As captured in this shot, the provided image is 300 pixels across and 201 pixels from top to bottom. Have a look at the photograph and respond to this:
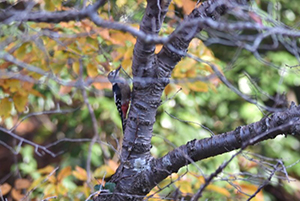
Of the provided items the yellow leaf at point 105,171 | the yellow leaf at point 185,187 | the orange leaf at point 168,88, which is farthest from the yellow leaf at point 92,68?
the yellow leaf at point 185,187

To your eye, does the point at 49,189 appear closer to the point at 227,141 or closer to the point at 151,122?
the point at 151,122

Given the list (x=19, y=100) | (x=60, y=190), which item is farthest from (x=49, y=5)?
(x=60, y=190)

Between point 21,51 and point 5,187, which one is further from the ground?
point 21,51

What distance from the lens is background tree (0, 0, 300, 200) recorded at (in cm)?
199

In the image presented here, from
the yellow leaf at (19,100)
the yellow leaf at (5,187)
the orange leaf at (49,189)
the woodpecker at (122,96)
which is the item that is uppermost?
the yellow leaf at (19,100)

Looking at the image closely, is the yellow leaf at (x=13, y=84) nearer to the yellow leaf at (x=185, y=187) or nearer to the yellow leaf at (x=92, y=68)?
the yellow leaf at (x=92, y=68)

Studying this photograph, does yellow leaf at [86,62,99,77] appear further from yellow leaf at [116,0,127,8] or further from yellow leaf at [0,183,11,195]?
yellow leaf at [0,183,11,195]

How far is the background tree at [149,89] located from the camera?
1.99 m

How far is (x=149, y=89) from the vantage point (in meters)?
2.26

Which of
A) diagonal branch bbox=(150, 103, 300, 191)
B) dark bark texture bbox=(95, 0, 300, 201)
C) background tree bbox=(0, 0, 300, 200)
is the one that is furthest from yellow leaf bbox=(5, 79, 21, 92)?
diagonal branch bbox=(150, 103, 300, 191)

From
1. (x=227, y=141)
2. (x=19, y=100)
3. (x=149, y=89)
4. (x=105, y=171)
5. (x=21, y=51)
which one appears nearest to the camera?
(x=227, y=141)

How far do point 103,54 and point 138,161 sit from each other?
1122 millimetres

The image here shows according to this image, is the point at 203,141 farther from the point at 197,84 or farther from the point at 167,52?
the point at 197,84

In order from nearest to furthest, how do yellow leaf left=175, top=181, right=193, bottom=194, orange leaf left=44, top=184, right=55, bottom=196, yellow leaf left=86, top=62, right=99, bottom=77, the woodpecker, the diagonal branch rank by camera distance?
the diagonal branch, yellow leaf left=175, top=181, right=193, bottom=194, orange leaf left=44, top=184, right=55, bottom=196, yellow leaf left=86, top=62, right=99, bottom=77, the woodpecker
